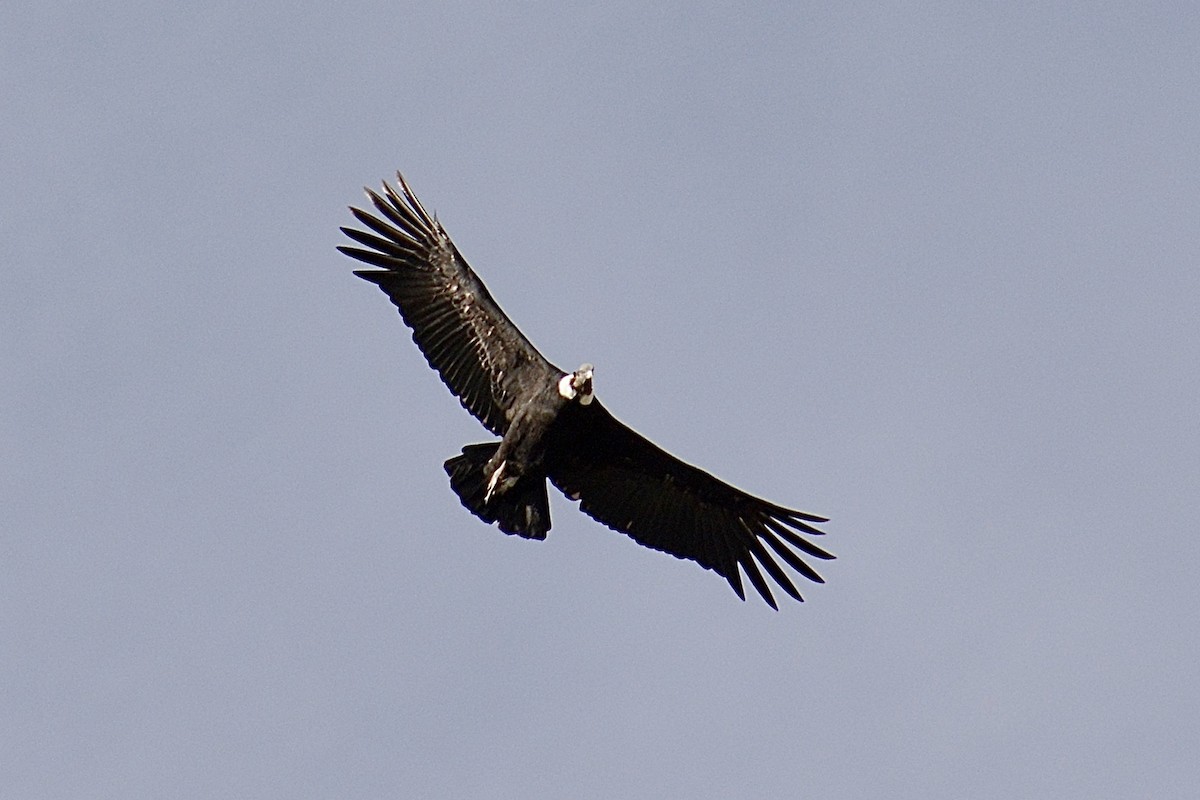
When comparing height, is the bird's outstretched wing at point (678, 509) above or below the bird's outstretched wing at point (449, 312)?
below

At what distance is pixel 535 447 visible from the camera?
17328mm

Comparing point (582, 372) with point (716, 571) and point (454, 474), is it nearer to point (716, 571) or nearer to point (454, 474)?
point (454, 474)

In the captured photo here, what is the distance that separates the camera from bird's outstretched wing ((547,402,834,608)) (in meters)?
18.0

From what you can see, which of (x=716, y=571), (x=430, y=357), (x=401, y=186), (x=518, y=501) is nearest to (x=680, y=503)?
(x=716, y=571)

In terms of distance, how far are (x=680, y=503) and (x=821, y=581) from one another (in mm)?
1853

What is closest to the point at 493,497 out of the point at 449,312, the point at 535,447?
the point at 535,447

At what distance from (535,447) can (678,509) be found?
85.5 inches

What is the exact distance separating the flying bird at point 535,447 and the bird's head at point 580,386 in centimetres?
1

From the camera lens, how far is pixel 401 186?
1833cm

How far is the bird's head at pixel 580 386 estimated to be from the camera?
16.9 metres

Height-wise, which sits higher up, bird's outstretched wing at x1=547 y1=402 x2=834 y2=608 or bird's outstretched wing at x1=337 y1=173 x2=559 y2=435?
bird's outstretched wing at x1=337 y1=173 x2=559 y2=435

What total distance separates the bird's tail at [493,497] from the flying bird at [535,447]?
0.01m

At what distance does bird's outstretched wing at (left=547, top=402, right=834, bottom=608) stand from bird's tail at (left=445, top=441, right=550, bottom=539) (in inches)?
21.9

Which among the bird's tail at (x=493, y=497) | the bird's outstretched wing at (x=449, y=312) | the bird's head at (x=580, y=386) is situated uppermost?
the bird's outstretched wing at (x=449, y=312)
